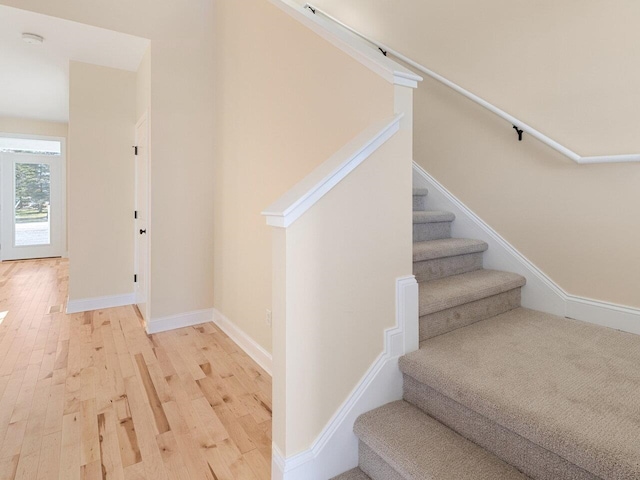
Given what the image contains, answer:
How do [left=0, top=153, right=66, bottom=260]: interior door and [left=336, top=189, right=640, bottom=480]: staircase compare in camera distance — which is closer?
[left=336, top=189, right=640, bottom=480]: staircase

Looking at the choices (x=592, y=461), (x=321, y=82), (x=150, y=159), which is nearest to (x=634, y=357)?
(x=592, y=461)

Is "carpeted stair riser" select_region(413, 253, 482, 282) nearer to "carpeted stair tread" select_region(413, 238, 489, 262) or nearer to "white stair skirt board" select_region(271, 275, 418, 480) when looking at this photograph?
"carpeted stair tread" select_region(413, 238, 489, 262)

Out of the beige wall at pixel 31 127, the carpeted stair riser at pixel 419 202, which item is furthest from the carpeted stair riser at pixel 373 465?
the beige wall at pixel 31 127

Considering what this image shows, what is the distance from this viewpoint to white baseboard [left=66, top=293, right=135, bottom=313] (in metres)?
3.59

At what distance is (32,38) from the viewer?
306cm

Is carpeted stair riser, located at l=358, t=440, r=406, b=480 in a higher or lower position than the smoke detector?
lower

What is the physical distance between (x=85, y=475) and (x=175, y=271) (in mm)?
1887

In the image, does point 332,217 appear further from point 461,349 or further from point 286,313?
point 461,349

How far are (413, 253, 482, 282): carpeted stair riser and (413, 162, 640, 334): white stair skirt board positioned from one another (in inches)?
5.1

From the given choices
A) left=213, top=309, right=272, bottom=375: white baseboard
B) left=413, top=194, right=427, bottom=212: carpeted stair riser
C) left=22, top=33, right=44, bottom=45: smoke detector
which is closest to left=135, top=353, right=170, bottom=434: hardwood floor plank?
left=213, top=309, right=272, bottom=375: white baseboard

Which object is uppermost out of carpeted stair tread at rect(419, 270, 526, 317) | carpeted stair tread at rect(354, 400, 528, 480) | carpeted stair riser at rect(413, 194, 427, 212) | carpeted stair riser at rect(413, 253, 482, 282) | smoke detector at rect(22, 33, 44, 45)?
smoke detector at rect(22, 33, 44, 45)

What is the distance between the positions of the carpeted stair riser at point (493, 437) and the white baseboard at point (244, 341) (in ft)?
3.78

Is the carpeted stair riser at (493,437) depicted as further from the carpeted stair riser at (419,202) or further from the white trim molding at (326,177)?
Answer: the carpeted stair riser at (419,202)

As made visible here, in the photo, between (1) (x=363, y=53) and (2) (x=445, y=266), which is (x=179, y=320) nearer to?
(2) (x=445, y=266)
